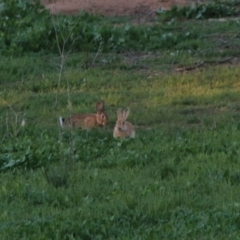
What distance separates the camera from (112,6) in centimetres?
1803

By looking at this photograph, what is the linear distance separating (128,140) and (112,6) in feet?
28.7

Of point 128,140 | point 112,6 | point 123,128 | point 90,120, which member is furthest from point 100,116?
point 112,6

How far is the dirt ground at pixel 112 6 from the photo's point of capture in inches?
697

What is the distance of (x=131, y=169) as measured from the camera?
28.1 feet

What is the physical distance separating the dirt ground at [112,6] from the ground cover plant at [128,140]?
1.51 metres

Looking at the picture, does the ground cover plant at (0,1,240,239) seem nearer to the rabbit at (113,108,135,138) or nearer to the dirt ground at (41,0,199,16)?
the rabbit at (113,108,135,138)

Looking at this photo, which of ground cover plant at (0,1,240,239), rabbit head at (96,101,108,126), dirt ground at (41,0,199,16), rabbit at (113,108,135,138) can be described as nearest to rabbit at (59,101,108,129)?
rabbit head at (96,101,108,126)

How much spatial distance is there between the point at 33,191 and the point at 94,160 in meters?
1.25

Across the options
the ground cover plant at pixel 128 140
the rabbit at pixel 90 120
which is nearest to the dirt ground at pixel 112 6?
the ground cover plant at pixel 128 140

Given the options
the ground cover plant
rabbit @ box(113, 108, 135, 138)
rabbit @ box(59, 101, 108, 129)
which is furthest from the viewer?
rabbit @ box(59, 101, 108, 129)

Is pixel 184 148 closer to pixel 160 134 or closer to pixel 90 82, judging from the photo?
pixel 160 134

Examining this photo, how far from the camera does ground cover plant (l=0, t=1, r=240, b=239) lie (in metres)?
7.09

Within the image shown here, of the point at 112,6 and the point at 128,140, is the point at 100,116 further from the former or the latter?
the point at 112,6

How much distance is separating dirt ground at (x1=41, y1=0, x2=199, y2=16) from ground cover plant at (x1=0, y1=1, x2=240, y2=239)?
151 centimetres
